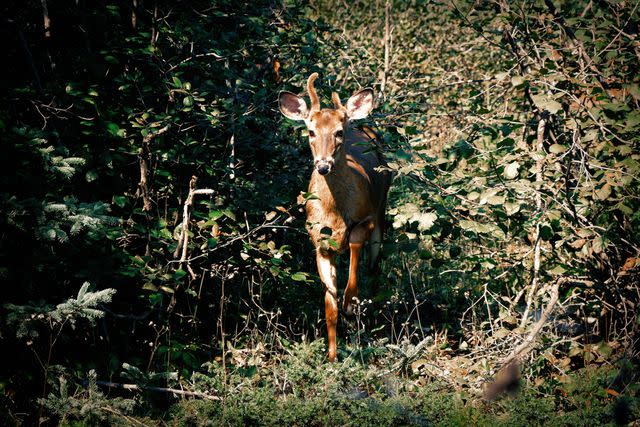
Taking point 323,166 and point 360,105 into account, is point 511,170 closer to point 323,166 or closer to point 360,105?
point 323,166

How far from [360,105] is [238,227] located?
1844mm

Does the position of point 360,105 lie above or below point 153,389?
above

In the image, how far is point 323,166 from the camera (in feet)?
20.4

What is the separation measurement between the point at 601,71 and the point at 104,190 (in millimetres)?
4147

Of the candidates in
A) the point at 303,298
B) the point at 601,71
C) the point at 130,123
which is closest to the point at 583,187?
the point at 601,71

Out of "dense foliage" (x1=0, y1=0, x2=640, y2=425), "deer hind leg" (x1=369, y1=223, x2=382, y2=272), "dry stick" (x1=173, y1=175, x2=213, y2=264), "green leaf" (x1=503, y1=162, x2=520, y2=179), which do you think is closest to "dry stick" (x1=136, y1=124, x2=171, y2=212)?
"dense foliage" (x1=0, y1=0, x2=640, y2=425)

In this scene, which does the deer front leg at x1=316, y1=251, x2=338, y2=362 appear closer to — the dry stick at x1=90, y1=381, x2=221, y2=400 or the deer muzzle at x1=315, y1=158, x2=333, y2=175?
the deer muzzle at x1=315, y1=158, x2=333, y2=175

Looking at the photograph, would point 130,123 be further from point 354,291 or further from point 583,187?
point 583,187

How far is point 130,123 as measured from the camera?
19.0 ft

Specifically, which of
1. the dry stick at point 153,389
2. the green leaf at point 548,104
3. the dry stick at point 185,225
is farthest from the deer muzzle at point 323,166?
the dry stick at point 153,389

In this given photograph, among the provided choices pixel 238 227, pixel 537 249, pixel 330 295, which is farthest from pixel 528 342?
pixel 238 227

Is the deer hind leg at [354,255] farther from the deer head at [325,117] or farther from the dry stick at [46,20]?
the dry stick at [46,20]

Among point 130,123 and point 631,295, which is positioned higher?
point 130,123

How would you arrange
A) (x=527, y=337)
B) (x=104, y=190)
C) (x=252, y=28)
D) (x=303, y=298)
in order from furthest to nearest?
(x=303, y=298)
(x=252, y=28)
(x=104, y=190)
(x=527, y=337)
